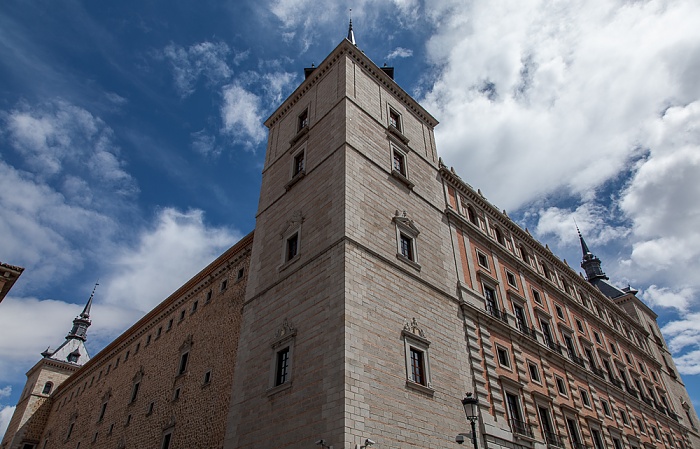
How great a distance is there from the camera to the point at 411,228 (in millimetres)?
19719

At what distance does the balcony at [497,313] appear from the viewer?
2189 cm

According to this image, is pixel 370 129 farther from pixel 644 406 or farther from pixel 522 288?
pixel 644 406

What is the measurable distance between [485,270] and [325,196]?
1006 cm

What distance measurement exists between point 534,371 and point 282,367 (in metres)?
12.8

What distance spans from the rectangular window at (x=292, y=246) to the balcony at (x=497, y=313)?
31.6 ft

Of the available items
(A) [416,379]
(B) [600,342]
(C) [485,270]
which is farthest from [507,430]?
(B) [600,342]

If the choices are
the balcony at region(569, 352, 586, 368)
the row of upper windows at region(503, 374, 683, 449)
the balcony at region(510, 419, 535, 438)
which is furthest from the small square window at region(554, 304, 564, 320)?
the balcony at region(510, 419, 535, 438)

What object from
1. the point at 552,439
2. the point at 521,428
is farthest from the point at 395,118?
the point at 552,439

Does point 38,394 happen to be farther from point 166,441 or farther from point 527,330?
point 527,330

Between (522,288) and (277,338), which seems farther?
(522,288)

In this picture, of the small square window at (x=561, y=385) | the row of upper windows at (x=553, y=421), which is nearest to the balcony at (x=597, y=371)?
the row of upper windows at (x=553, y=421)

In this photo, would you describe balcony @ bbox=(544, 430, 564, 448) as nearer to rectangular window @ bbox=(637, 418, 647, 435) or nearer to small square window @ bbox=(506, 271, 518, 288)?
small square window @ bbox=(506, 271, 518, 288)

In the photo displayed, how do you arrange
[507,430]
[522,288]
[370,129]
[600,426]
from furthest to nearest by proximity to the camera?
1. [522,288]
2. [600,426]
3. [370,129]
4. [507,430]

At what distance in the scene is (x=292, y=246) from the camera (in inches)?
760
